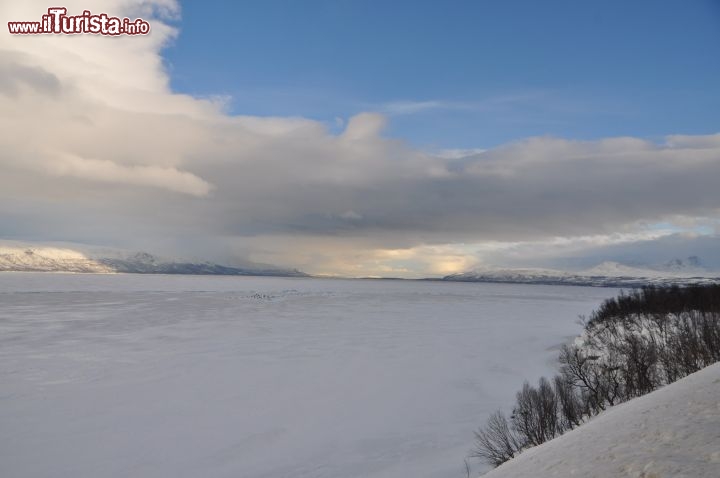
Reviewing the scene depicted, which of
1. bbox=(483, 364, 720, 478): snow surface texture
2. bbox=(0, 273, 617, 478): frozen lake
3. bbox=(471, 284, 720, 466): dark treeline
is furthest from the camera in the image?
bbox=(0, 273, 617, 478): frozen lake

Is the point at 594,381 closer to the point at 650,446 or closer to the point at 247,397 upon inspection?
the point at 247,397

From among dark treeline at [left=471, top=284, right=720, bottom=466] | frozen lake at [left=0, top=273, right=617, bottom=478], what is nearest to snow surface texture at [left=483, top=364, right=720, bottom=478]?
dark treeline at [left=471, top=284, right=720, bottom=466]

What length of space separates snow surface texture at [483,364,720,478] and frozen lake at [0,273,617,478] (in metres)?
8.43

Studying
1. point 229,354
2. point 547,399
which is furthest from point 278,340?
point 547,399

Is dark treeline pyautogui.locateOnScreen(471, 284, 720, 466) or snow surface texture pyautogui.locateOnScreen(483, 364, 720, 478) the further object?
dark treeline pyautogui.locateOnScreen(471, 284, 720, 466)

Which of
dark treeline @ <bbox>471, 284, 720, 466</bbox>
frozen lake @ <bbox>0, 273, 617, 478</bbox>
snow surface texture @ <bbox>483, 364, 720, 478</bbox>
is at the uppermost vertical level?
snow surface texture @ <bbox>483, 364, 720, 478</bbox>

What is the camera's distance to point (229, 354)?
32.7 m

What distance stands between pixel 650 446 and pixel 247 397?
19503mm

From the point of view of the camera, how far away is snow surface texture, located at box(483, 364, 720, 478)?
17.2 ft

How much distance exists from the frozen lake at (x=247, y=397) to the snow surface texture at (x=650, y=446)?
8430 millimetres

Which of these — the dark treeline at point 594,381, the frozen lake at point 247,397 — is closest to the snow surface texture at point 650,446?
the dark treeline at point 594,381

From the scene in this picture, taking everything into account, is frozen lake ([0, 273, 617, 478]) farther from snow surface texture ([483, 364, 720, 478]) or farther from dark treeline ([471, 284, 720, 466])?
snow surface texture ([483, 364, 720, 478])

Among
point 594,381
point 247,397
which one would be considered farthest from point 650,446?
point 247,397

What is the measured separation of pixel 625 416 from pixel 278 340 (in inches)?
1318
